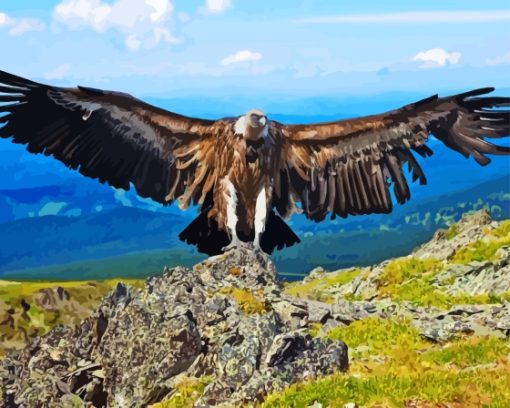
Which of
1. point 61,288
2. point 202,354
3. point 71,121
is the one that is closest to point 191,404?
point 202,354

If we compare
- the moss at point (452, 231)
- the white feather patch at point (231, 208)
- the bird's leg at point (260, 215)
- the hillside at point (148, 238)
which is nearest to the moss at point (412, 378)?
the bird's leg at point (260, 215)

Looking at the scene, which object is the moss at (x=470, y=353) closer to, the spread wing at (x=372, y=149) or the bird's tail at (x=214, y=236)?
the bird's tail at (x=214, y=236)

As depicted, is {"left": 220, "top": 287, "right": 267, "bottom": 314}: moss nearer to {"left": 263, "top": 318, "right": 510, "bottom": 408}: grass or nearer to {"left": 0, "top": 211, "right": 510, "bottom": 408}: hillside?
{"left": 0, "top": 211, "right": 510, "bottom": 408}: hillside

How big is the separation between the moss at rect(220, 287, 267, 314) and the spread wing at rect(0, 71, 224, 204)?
7.38 feet

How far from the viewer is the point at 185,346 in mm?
12609

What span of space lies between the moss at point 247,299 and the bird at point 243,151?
0.99 metres

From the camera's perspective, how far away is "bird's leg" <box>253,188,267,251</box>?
14.5 meters

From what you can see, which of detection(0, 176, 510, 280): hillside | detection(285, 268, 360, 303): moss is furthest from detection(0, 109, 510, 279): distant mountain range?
detection(285, 268, 360, 303): moss

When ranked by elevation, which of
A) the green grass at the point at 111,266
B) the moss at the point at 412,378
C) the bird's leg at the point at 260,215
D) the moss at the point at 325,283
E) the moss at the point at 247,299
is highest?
the bird's leg at the point at 260,215

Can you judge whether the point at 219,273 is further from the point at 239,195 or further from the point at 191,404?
the point at 191,404

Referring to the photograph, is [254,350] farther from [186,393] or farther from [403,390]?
[403,390]

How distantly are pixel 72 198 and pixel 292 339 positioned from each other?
175417 millimetres

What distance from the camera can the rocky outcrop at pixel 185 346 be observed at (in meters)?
11.5

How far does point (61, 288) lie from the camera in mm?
49094
